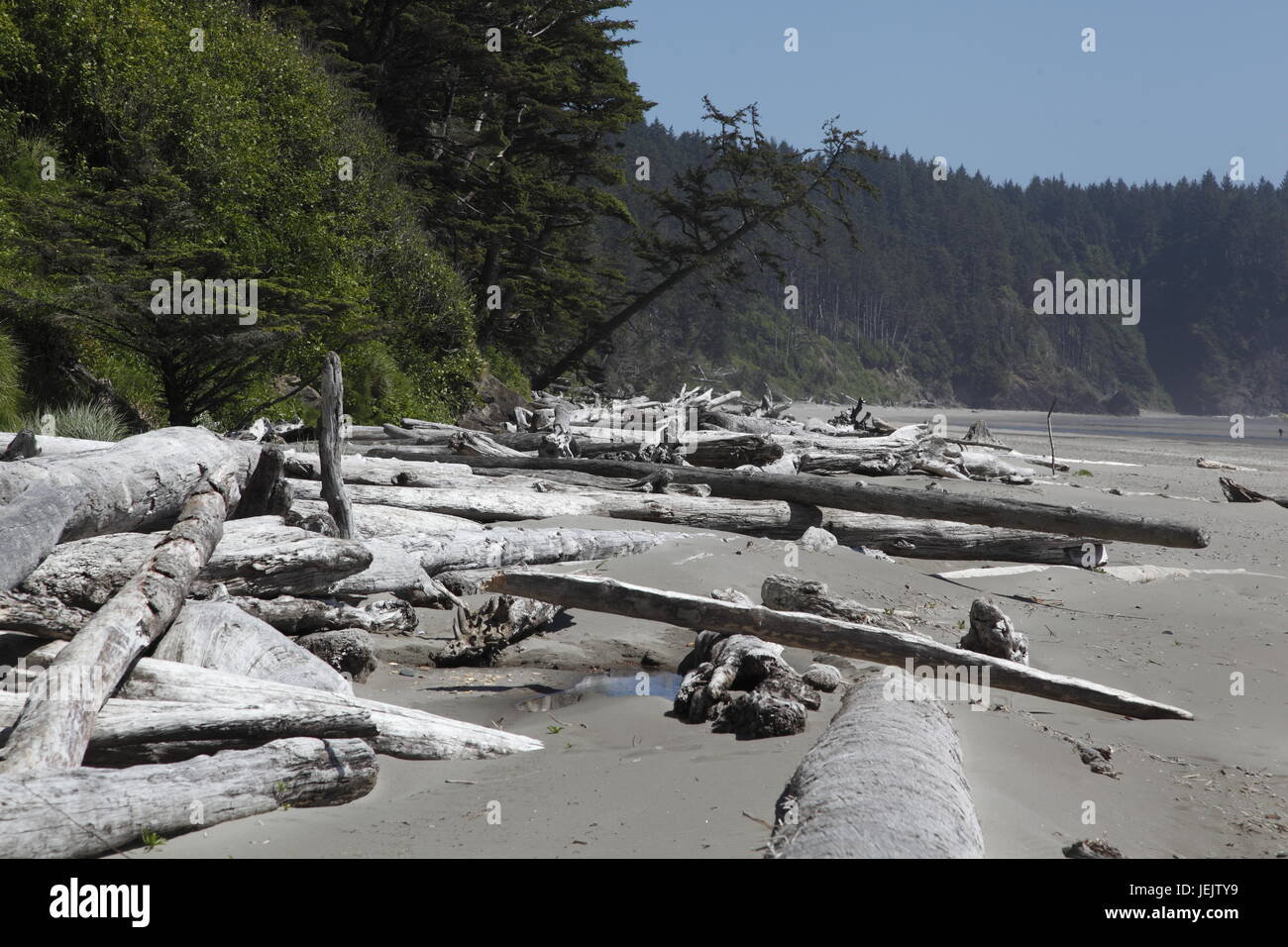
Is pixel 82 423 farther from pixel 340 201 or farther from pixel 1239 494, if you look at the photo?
pixel 1239 494

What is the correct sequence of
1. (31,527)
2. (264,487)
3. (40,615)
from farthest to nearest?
(264,487), (31,527), (40,615)

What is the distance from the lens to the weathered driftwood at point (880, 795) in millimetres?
2564

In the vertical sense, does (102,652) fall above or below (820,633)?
above

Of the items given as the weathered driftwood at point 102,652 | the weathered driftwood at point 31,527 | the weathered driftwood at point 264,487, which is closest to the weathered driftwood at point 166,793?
the weathered driftwood at point 102,652

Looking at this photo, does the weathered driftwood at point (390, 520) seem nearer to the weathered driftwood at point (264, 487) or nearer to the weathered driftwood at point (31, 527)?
the weathered driftwood at point (264, 487)

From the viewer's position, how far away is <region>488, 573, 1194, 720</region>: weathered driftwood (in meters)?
4.90

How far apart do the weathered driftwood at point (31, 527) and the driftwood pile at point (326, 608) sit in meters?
0.01

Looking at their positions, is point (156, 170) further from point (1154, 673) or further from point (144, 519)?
point (1154, 673)

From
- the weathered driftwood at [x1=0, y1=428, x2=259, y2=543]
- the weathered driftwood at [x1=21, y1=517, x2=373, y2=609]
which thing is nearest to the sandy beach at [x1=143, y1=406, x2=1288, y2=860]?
the weathered driftwood at [x1=21, y1=517, x2=373, y2=609]

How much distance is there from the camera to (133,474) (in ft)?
17.9

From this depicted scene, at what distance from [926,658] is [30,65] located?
17.6 metres

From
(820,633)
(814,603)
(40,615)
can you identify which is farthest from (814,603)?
(40,615)

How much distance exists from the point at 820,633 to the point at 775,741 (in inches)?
48.5

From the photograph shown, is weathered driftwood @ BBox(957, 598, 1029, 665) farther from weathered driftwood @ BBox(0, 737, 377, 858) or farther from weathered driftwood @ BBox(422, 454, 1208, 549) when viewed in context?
weathered driftwood @ BBox(422, 454, 1208, 549)
